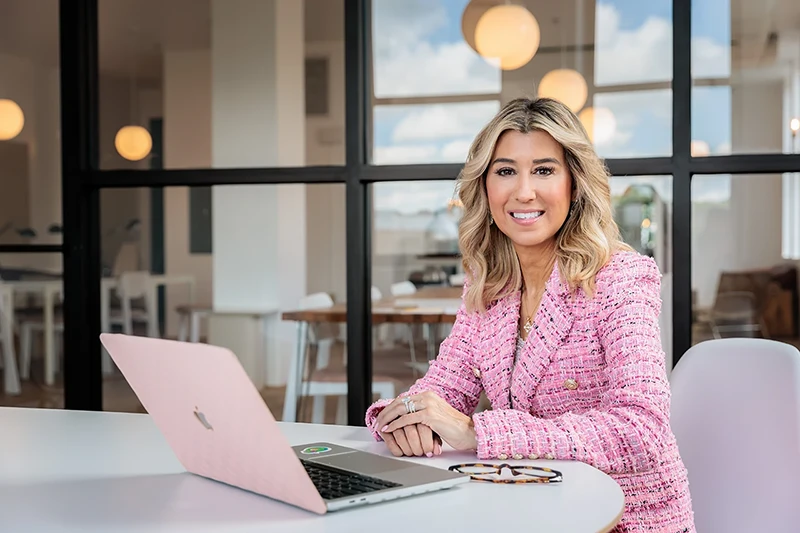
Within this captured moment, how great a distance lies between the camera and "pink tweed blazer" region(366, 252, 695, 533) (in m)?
1.47

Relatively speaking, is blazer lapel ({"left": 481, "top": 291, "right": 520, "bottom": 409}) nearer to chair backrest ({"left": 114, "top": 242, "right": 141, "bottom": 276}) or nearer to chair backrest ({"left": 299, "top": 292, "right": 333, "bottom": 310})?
chair backrest ({"left": 299, "top": 292, "right": 333, "bottom": 310})

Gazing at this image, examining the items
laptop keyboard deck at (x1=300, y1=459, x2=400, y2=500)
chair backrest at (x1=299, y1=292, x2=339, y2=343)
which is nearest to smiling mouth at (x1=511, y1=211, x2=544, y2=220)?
laptop keyboard deck at (x1=300, y1=459, x2=400, y2=500)

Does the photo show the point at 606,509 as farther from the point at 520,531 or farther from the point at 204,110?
the point at 204,110

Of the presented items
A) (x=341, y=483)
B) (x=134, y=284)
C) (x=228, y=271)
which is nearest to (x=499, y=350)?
(x=341, y=483)

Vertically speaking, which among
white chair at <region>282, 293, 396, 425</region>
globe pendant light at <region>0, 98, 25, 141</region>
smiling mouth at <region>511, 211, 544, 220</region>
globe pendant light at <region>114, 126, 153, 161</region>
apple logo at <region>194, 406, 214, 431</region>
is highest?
globe pendant light at <region>0, 98, 25, 141</region>

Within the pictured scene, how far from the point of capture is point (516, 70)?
10.1ft

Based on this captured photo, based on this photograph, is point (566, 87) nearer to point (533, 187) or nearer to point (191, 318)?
point (533, 187)

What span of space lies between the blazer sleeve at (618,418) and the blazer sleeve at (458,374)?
0.96 ft

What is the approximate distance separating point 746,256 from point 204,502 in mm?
2204

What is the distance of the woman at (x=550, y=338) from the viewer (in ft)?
4.88

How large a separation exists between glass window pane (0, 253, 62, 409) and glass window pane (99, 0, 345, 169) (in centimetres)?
49

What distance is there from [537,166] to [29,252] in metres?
2.26

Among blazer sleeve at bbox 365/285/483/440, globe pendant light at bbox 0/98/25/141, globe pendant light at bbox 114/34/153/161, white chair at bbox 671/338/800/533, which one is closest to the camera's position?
white chair at bbox 671/338/800/533

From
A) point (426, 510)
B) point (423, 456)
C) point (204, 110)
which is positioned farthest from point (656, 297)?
point (204, 110)
